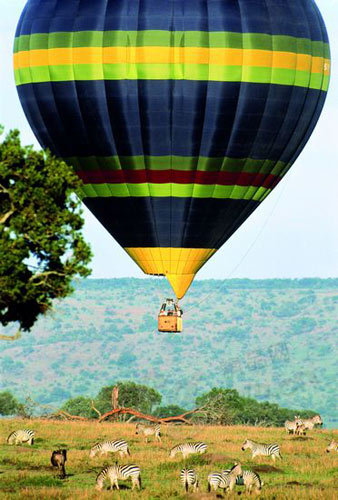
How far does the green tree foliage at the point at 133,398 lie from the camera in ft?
309

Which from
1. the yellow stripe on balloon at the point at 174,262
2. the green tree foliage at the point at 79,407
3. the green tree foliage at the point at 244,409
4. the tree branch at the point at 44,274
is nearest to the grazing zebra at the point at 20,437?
the yellow stripe on balloon at the point at 174,262

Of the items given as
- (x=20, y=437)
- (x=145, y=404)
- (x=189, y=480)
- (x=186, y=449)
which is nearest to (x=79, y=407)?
(x=145, y=404)

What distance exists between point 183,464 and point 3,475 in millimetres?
6565

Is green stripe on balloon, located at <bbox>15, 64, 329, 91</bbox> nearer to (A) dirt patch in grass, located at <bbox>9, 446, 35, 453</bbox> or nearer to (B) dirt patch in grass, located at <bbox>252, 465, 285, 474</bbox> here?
(A) dirt patch in grass, located at <bbox>9, 446, 35, 453</bbox>

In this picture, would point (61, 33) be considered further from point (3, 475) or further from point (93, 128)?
point (3, 475)

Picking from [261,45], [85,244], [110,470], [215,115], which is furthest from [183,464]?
[261,45]

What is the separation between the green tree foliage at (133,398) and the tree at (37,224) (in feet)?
178

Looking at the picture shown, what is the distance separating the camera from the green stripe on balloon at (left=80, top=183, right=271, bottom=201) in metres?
50.7

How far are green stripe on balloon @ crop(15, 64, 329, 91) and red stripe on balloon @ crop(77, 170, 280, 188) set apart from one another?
12.6ft

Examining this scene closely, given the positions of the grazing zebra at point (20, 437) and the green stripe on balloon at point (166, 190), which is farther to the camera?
the green stripe on balloon at point (166, 190)

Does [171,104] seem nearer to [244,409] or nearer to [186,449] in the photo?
[186,449]

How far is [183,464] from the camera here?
45156mm

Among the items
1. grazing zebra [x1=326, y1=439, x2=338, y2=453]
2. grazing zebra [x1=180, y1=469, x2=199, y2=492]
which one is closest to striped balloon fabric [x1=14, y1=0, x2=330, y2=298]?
grazing zebra [x1=326, y1=439, x2=338, y2=453]

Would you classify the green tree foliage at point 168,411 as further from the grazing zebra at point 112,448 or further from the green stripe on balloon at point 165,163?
the grazing zebra at point 112,448
